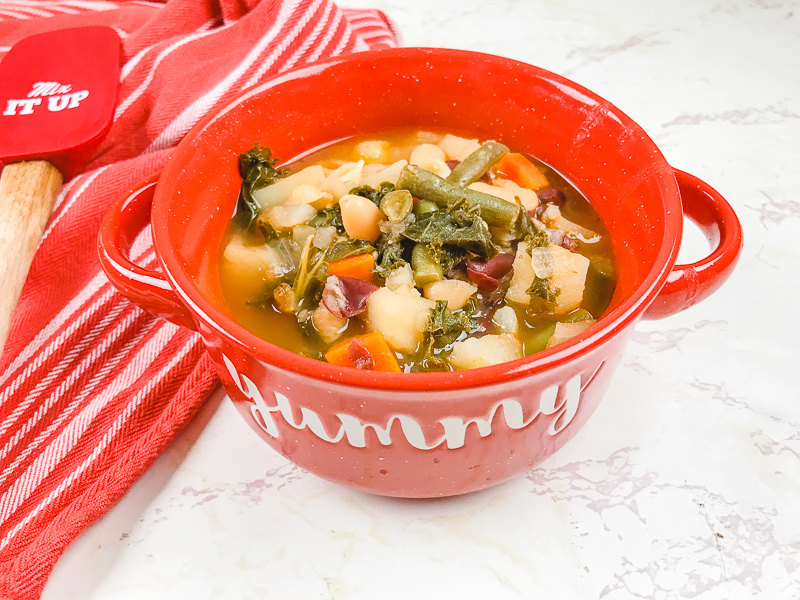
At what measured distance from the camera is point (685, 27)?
2.56 m

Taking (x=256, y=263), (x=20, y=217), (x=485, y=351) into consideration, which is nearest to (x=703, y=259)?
(x=485, y=351)

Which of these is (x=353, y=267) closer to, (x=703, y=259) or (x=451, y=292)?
(x=451, y=292)

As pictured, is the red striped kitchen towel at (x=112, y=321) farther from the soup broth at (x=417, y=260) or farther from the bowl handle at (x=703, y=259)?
the bowl handle at (x=703, y=259)

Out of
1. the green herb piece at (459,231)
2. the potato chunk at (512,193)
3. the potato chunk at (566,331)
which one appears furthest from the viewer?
the potato chunk at (512,193)

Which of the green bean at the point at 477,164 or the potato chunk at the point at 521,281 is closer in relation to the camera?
the potato chunk at the point at 521,281

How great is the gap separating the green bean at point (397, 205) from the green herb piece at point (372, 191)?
0.04 m

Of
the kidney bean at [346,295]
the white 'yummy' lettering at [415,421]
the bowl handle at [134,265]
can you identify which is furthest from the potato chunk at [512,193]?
the bowl handle at [134,265]

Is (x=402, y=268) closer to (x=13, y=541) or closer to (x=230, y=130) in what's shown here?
(x=230, y=130)

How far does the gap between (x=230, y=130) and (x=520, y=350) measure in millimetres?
690

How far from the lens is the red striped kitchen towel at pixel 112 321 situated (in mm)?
1398

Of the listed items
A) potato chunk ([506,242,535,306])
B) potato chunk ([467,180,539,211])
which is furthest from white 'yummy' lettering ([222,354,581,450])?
potato chunk ([467,180,539,211])

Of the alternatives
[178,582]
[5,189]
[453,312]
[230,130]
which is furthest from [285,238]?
[5,189]

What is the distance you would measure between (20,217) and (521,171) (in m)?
1.11

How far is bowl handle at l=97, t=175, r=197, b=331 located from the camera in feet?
A: 3.85
